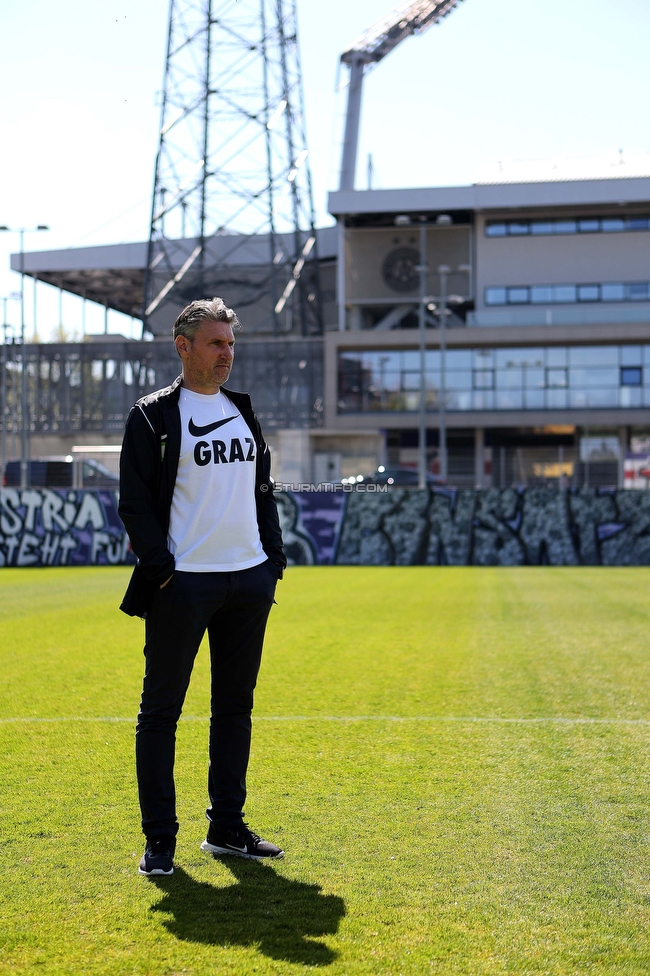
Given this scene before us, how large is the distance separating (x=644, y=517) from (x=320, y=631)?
18.9m

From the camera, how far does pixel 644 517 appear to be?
97.5 ft

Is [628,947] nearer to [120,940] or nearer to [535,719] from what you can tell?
[120,940]

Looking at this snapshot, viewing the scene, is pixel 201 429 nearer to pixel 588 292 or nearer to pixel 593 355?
pixel 593 355

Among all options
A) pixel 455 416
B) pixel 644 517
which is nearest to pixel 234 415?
pixel 644 517

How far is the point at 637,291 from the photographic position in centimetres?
5522

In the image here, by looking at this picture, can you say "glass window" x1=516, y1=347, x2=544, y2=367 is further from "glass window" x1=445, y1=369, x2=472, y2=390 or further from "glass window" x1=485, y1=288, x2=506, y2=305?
"glass window" x1=485, y1=288, x2=506, y2=305

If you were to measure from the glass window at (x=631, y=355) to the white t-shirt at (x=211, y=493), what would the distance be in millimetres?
48765

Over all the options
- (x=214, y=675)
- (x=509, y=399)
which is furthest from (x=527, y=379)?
(x=214, y=675)

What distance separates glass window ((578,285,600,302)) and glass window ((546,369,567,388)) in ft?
19.2

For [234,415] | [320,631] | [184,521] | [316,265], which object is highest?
[316,265]

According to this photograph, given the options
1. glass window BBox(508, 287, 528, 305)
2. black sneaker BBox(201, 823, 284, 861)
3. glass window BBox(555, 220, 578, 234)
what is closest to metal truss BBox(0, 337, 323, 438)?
glass window BBox(508, 287, 528, 305)

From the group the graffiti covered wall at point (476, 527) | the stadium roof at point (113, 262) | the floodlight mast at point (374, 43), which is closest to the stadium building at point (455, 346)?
the stadium roof at point (113, 262)

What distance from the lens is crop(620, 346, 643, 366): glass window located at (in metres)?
51.0

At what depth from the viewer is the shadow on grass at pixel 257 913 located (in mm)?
3484
